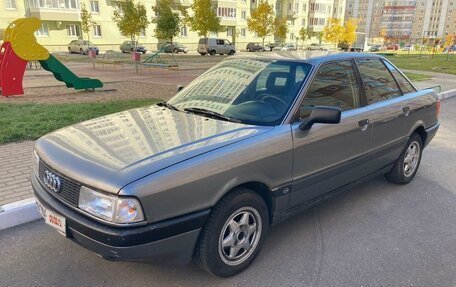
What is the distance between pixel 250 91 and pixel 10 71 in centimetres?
843

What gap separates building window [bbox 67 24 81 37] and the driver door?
43.1 m

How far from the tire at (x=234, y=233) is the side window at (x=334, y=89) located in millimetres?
929

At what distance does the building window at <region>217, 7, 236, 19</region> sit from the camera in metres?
51.1

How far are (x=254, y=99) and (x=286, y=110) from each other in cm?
35

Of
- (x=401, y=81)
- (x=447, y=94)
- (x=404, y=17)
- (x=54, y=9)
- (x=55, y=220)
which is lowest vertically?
(x=447, y=94)

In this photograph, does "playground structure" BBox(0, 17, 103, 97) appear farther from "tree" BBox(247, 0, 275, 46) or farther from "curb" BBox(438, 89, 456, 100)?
"tree" BBox(247, 0, 275, 46)

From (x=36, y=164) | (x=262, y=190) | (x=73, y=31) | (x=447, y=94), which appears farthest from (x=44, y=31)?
(x=262, y=190)

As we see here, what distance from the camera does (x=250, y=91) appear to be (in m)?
3.30

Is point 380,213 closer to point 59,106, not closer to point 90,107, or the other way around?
point 90,107

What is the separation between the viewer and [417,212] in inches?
154

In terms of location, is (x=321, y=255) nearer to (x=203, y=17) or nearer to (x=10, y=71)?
(x=10, y=71)

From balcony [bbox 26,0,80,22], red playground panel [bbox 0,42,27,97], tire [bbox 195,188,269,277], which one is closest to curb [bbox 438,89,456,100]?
tire [bbox 195,188,269,277]

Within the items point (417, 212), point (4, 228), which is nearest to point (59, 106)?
point (4, 228)

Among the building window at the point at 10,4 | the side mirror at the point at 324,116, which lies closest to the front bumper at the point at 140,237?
the side mirror at the point at 324,116
